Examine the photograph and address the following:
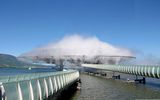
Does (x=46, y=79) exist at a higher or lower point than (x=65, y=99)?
higher

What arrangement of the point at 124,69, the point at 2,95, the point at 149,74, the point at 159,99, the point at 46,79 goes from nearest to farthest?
the point at 2,95 < the point at 46,79 < the point at 159,99 < the point at 149,74 < the point at 124,69

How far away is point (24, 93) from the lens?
22.8 meters

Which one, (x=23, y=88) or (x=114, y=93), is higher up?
(x=23, y=88)

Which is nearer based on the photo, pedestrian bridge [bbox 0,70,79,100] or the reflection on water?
pedestrian bridge [bbox 0,70,79,100]

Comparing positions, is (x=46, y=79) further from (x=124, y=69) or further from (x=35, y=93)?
(x=124, y=69)

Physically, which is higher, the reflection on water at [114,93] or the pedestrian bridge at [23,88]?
the pedestrian bridge at [23,88]

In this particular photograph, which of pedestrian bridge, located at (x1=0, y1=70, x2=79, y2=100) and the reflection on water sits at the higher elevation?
pedestrian bridge, located at (x1=0, y1=70, x2=79, y2=100)

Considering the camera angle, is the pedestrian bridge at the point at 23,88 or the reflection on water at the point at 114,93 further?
the reflection on water at the point at 114,93

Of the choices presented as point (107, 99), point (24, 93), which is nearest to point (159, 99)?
point (107, 99)

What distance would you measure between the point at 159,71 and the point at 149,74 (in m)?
7.77

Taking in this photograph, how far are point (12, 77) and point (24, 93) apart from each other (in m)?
1.29

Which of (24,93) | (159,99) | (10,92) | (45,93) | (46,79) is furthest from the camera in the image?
(159,99)

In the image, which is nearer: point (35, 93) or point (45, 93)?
point (35, 93)

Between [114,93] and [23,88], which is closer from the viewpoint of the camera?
[23,88]
